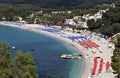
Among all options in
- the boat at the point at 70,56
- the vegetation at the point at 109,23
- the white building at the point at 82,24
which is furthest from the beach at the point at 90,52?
the white building at the point at 82,24

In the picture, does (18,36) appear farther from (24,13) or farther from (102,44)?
(24,13)

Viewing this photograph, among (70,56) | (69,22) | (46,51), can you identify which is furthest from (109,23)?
(70,56)

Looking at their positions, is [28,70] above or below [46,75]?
above

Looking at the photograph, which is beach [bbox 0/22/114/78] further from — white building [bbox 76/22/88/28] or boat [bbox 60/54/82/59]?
white building [bbox 76/22/88/28]

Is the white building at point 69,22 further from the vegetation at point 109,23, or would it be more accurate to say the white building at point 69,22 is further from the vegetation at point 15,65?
the vegetation at point 15,65

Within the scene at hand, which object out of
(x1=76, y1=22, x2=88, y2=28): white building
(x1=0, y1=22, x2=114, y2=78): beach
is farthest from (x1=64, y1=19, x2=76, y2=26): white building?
(x1=0, y1=22, x2=114, y2=78): beach

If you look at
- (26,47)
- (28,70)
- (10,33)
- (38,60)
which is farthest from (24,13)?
(28,70)
